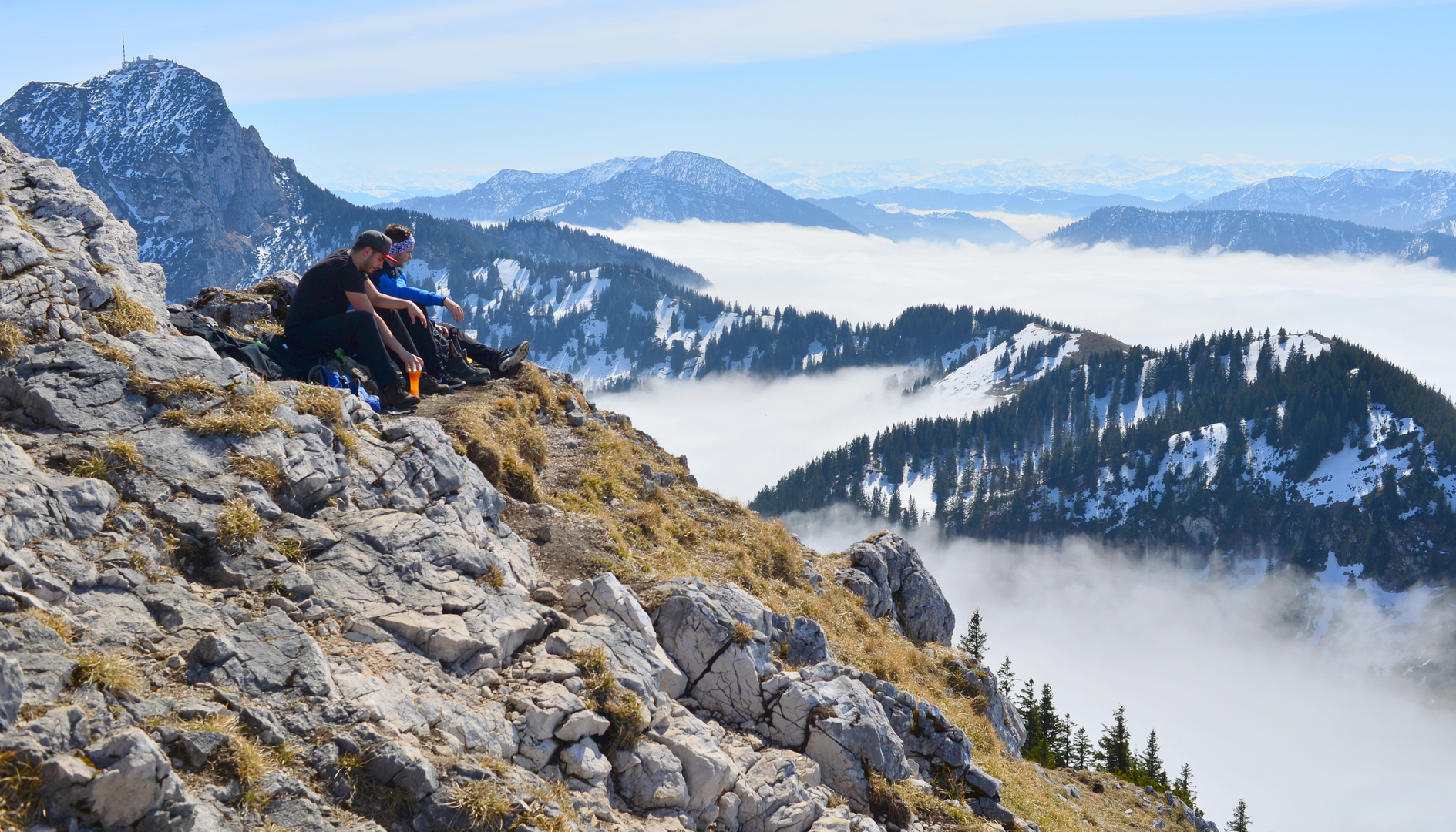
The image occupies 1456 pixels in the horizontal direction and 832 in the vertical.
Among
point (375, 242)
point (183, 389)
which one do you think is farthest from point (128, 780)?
point (375, 242)

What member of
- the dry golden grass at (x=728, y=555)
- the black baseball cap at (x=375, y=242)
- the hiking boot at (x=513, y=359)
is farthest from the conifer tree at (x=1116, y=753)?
the black baseball cap at (x=375, y=242)

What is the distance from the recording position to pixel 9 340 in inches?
438

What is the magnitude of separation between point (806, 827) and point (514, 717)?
184 inches

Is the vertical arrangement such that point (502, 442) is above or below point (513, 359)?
below

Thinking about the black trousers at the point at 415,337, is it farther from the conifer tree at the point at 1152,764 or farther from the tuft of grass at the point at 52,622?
the conifer tree at the point at 1152,764

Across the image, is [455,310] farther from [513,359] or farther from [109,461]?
[109,461]

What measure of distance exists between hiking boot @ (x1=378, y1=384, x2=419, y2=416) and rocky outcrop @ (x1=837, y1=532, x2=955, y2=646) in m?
12.7

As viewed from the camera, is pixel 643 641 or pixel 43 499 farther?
pixel 643 641

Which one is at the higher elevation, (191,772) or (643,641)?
(191,772)

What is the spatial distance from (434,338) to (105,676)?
13.9 meters

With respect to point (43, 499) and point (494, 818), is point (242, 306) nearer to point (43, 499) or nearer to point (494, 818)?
point (43, 499)

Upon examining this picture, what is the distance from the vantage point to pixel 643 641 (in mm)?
12820

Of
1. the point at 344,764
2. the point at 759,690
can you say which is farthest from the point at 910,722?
the point at 344,764

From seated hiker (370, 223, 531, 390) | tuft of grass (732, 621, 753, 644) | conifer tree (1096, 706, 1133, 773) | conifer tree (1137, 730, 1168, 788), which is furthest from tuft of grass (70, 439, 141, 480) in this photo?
conifer tree (1137, 730, 1168, 788)
